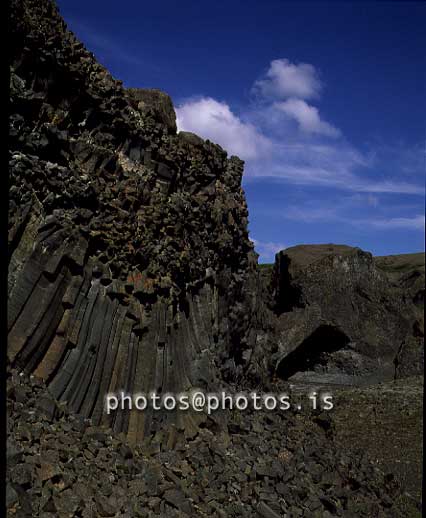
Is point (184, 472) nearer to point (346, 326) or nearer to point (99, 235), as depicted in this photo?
point (99, 235)

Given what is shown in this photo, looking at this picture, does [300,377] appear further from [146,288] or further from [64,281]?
[64,281]

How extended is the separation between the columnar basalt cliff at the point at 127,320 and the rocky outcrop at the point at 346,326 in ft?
16.0

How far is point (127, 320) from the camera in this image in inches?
453

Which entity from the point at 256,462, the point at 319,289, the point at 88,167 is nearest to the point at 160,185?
the point at 88,167

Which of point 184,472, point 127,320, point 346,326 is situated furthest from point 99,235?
point 346,326

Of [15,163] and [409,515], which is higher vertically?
[15,163]

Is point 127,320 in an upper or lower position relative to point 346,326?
upper

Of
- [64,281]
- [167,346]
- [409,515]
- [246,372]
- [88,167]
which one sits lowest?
[409,515]

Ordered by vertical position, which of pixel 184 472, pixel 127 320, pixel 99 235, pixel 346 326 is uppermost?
pixel 99 235

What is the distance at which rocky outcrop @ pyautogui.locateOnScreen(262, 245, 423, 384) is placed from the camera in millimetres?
21828

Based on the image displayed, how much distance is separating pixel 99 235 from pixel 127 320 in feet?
7.02

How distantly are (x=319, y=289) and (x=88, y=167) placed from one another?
14.4m

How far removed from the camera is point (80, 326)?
1034cm

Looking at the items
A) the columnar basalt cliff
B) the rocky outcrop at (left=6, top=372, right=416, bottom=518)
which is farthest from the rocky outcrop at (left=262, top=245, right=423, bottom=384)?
the rocky outcrop at (left=6, top=372, right=416, bottom=518)
